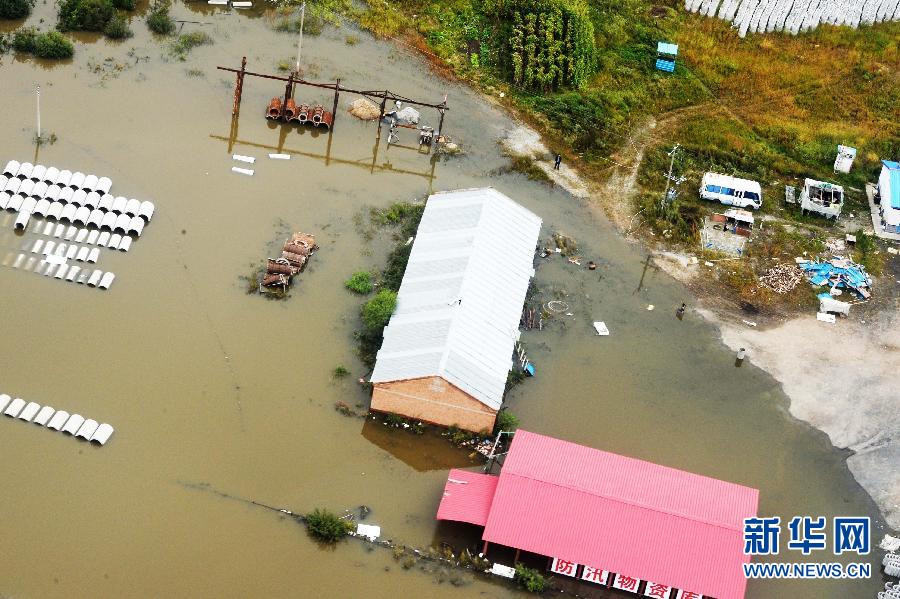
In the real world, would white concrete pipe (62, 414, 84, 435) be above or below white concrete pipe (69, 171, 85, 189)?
below

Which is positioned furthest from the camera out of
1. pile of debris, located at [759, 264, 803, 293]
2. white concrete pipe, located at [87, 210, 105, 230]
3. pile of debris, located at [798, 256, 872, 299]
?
pile of debris, located at [798, 256, 872, 299]

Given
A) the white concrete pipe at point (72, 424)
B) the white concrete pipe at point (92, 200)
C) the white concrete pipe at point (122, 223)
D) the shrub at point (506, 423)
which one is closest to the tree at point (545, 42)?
the white concrete pipe at point (122, 223)

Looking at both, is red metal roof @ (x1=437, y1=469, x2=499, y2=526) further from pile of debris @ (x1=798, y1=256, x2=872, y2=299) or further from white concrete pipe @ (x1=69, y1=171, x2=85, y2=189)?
white concrete pipe @ (x1=69, y1=171, x2=85, y2=189)

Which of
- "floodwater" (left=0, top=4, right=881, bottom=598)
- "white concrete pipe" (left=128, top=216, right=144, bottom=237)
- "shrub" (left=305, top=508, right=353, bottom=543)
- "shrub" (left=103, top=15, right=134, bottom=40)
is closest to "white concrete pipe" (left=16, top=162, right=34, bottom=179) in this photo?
"floodwater" (left=0, top=4, right=881, bottom=598)

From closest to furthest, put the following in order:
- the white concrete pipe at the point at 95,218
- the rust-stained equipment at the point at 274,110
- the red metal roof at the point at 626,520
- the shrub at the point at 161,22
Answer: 1. the red metal roof at the point at 626,520
2. the white concrete pipe at the point at 95,218
3. the rust-stained equipment at the point at 274,110
4. the shrub at the point at 161,22

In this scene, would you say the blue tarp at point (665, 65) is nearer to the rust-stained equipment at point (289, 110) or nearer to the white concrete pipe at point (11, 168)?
the rust-stained equipment at point (289, 110)

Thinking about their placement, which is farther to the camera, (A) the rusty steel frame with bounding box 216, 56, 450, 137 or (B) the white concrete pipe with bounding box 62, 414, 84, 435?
(A) the rusty steel frame with bounding box 216, 56, 450, 137

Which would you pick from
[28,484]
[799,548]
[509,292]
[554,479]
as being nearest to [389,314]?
Result: [509,292]

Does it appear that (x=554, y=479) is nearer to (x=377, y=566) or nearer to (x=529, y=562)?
(x=529, y=562)
